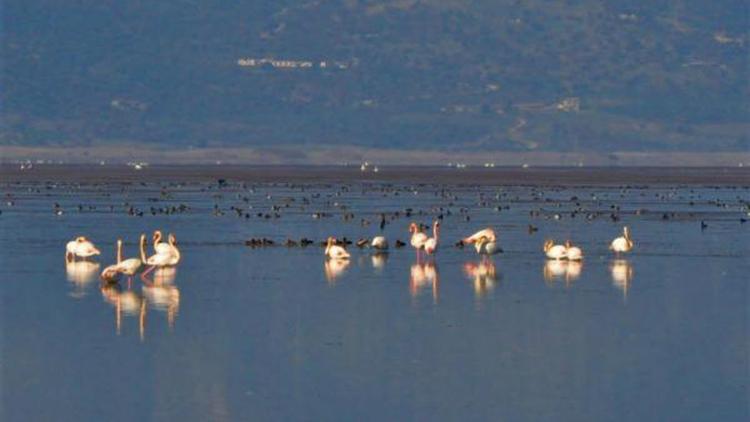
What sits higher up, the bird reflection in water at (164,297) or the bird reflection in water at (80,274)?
the bird reflection in water at (80,274)

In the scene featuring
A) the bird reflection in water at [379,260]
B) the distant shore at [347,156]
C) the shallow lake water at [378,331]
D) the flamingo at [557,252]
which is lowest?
the shallow lake water at [378,331]

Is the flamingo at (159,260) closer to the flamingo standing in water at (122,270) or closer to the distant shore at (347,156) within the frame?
the flamingo standing in water at (122,270)

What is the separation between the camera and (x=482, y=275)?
29172mm

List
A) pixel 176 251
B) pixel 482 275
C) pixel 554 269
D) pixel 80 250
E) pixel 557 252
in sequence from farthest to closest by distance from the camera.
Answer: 1. pixel 557 252
2. pixel 80 250
3. pixel 554 269
4. pixel 176 251
5. pixel 482 275

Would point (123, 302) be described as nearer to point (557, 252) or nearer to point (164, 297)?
point (164, 297)

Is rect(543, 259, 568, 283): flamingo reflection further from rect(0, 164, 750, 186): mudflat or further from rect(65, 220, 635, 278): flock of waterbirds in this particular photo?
rect(0, 164, 750, 186): mudflat

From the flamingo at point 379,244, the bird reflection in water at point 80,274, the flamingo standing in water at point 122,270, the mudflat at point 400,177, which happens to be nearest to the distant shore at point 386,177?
the mudflat at point 400,177

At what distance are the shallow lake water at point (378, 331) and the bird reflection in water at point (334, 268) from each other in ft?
0.25

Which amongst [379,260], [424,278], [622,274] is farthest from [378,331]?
[379,260]

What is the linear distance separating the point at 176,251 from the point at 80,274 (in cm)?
153

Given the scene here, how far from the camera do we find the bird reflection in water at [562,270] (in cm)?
2856

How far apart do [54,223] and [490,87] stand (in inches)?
6225

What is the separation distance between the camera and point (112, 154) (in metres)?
177

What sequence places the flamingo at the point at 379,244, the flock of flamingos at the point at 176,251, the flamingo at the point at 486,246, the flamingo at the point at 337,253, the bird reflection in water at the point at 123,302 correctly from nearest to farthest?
the bird reflection in water at the point at 123,302, the flock of flamingos at the point at 176,251, the flamingo at the point at 337,253, the flamingo at the point at 486,246, the flamingo at the point at 379,244
